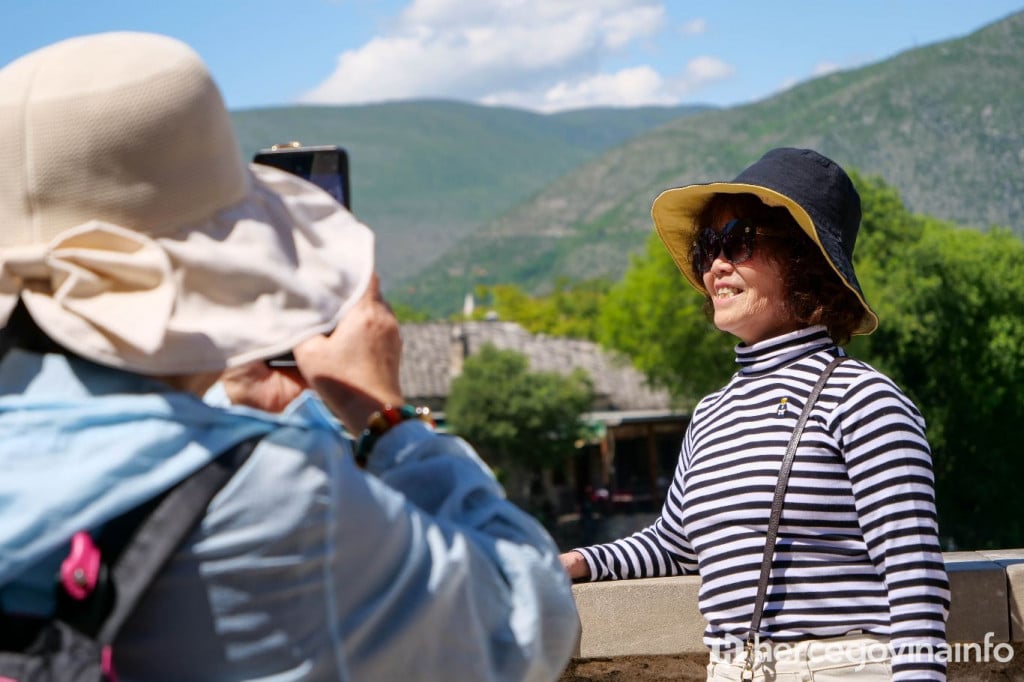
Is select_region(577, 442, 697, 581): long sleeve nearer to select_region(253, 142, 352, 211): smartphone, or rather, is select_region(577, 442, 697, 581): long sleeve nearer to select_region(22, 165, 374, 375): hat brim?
select_region(253, 142, 352, 211): smartphone

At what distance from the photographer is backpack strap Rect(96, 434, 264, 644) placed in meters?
1.26

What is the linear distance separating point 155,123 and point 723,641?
1.65 metres

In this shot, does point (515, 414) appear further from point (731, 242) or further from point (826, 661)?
point (826, 661)

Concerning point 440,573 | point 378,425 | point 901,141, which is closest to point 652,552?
point 378,425

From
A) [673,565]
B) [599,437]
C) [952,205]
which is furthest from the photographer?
[952,205]

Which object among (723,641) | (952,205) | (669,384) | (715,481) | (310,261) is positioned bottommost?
(952,205)

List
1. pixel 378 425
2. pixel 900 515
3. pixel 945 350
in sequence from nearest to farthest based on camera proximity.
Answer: pixel 378 425, pixel 900 515, pixel 945 350

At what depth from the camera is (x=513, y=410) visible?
49.2m

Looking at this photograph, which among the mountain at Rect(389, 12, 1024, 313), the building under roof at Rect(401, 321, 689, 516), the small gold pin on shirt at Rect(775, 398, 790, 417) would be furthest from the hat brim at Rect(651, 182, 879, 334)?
the mountain at Rect(389, 12, 1024, 313)

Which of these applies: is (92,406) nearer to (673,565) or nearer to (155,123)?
(155,123)

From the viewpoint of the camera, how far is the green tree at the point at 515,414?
49.2 m

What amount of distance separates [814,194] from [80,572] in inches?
73.9

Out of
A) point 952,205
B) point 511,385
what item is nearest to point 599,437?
point 511,385

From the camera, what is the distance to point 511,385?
164 feet
